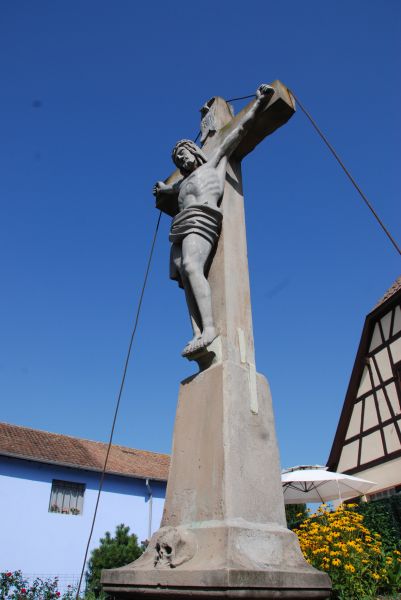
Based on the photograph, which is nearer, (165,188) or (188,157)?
(188,157)

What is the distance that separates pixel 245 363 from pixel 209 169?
1.66 metres

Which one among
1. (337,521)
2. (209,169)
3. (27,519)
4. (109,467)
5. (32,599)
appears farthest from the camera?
(109,467)

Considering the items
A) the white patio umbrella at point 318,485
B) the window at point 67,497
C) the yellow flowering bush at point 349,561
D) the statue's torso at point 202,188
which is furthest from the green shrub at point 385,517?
the window at point 67,497

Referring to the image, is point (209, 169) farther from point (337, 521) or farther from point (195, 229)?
point (337, 521)

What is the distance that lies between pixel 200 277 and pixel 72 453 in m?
16.8

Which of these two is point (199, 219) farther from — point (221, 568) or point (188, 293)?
point (221, 568)

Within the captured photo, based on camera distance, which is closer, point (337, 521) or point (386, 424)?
point (337, 521)

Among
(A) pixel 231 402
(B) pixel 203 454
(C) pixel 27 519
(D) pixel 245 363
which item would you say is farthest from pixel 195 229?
(C) pixel 27 519

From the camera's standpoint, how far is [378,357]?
43.8ft

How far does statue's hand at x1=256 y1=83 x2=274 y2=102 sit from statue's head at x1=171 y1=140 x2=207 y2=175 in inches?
25.9

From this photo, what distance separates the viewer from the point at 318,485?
11.0m

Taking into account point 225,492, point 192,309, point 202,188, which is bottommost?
point 225,492

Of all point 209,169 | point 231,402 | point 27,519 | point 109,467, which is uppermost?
point 109,467

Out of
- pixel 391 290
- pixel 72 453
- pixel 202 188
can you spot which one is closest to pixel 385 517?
pixel 391 290
